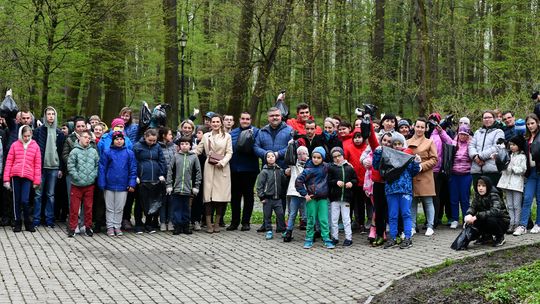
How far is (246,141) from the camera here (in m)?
11.6

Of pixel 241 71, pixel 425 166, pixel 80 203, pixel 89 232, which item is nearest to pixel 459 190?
pixel 425 166

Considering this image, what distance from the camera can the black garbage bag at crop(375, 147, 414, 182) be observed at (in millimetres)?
9938

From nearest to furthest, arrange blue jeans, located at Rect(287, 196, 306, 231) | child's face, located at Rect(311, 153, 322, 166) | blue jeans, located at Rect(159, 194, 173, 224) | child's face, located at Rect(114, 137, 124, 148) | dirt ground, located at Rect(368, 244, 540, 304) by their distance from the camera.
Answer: dirt ground, located at Rect(368, 244, 540, 304)
child's face, located at Rect(311, 153, 322, 166)
blue jeans, located at Rect(287, 196, 306, 231)
child's face, located at Rect(114, 137, 124, 148)
blue jeans, located at Rect(159, 194, 173, 224)

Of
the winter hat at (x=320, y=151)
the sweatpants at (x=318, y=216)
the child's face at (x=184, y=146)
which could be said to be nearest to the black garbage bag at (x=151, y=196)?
the child's face at (x=184, y=146)

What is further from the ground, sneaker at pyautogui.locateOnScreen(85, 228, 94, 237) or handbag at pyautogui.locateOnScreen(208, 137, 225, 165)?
handbag at pyautogui.locateOnScreen(208, 137, 225, 165)

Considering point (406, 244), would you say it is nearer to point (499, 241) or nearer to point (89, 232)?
point (499, 241)

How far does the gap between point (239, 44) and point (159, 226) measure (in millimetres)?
13755

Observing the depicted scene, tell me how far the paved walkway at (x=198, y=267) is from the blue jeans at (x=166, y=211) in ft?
2.06

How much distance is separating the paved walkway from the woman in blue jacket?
621mm

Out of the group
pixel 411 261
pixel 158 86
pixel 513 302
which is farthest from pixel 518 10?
pixel 513 302

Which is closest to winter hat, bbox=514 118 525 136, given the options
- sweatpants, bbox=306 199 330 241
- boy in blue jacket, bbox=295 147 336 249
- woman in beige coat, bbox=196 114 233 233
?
boy in blue jacket, bbox=295 147 336 249

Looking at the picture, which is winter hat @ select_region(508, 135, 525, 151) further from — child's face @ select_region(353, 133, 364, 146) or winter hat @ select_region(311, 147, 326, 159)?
winter hat @ select_region(311, 147, 326, 159)

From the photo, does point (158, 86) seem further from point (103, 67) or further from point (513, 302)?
point (513, 302)

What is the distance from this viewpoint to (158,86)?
107ft
